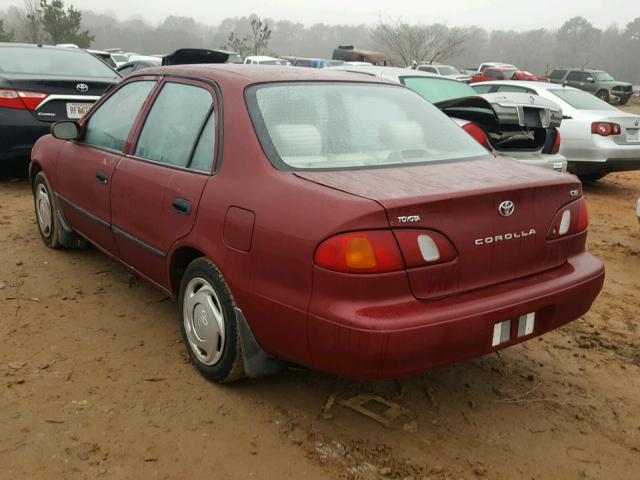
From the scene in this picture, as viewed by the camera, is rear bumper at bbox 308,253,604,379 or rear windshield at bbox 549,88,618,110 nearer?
rear bumper at bbox 308,253,604,379

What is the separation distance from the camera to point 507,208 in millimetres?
2607

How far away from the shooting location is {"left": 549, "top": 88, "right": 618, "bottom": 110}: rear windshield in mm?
9020

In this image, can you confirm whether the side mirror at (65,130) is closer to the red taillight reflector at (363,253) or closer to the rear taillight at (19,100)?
the red taillight reflector at (363,253)

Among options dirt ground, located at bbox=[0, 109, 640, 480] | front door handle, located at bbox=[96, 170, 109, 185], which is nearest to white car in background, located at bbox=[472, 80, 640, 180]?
dirt ground, located at bbox=[0, 109, 640, 480]

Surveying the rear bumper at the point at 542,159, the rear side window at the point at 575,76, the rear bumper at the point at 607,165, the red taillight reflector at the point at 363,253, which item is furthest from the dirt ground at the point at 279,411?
the rear side window at the point at 575,76

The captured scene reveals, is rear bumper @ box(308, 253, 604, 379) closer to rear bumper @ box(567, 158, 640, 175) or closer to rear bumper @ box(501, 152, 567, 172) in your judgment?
rear bumper @ box(501, 152, 567, 172)

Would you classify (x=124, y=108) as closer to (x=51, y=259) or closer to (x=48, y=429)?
(x=51, y=259)

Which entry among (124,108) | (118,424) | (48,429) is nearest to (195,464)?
(118,424)

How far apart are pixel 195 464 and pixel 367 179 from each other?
132 cm

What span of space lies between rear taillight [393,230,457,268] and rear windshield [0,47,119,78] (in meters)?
6.19

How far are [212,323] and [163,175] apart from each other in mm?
838

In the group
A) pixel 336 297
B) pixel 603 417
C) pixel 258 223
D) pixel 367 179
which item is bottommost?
pixel 603 417

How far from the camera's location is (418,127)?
10.9ft

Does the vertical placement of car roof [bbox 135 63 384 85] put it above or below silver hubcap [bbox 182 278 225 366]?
above
